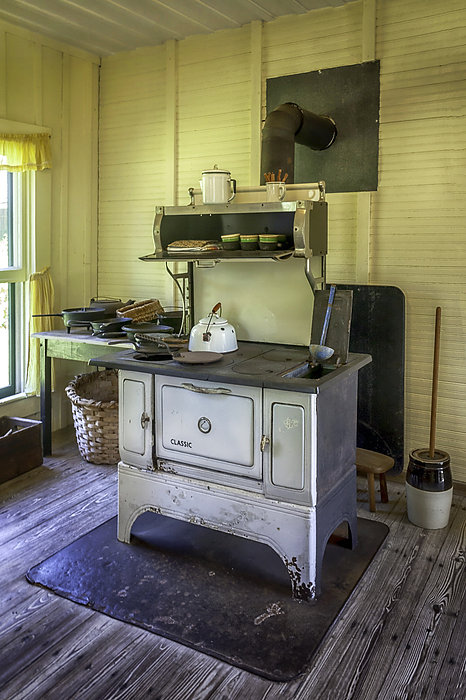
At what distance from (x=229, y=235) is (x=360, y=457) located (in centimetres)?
131

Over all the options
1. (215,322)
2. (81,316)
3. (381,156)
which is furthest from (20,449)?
(381,156)

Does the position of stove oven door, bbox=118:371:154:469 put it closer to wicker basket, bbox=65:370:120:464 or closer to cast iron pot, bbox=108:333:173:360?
cast iron pot, bbox=108:333:173:360

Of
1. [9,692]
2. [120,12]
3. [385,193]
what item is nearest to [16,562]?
[9,692]

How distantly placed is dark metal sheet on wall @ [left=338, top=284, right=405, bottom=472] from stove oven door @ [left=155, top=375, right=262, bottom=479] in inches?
51.1

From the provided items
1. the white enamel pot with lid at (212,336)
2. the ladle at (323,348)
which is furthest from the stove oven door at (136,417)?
the ladle at (323,348)

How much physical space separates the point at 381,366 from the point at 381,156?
1.15m

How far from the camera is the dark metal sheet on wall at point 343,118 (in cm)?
327

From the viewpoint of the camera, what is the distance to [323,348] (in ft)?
8.06

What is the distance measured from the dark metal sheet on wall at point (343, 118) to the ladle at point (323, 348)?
108cm

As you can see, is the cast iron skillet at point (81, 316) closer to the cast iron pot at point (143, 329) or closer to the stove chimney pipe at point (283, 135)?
the cast iron pot at point (143, 329)

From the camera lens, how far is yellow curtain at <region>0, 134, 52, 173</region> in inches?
143

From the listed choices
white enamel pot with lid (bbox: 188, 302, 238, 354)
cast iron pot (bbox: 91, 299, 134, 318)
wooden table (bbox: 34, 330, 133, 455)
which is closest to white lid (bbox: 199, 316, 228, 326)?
white enamel pot with lid (bbox: 188, 302, 238, 354)

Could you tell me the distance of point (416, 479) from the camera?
2.80 m

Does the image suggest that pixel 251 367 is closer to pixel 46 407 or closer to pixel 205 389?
pixel 205 389
